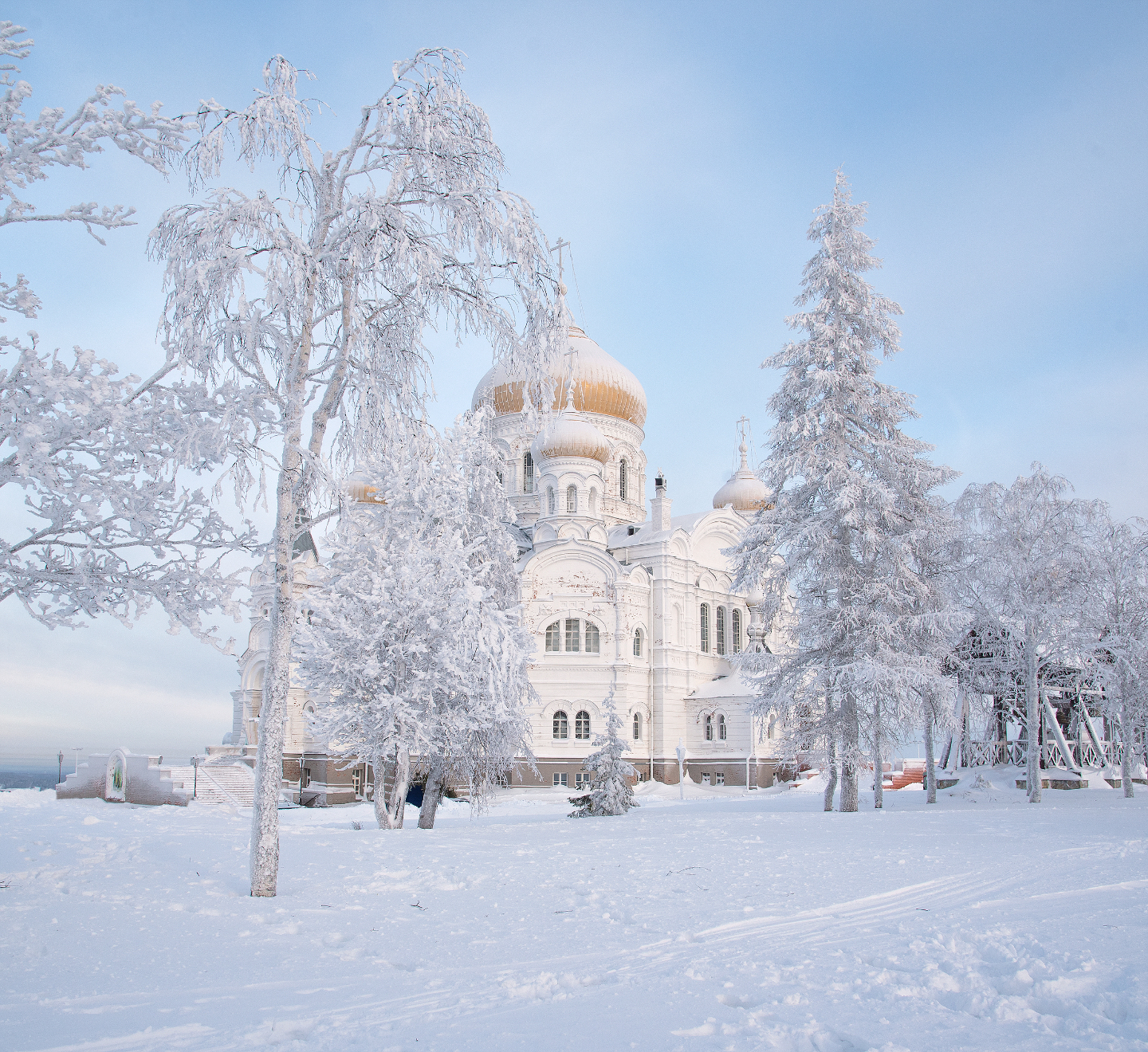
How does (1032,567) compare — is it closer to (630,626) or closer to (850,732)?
(850,732)

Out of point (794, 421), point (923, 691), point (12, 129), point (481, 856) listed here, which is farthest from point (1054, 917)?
point (794, 421)

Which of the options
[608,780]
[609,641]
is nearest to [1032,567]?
[608,780]

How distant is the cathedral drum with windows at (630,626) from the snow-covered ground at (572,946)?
74.9 ft

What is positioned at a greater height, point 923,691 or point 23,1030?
point 923,691

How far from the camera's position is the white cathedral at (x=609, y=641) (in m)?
34.8

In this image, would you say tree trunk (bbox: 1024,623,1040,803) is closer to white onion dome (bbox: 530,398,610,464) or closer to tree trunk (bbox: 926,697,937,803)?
tree trunk (bbox: 926,697,937,803)

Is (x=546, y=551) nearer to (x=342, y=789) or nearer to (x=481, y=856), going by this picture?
(x=342, y=789)

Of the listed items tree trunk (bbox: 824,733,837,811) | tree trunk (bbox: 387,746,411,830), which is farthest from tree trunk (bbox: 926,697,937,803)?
tree trunk (bbox: 387,746,411,830)

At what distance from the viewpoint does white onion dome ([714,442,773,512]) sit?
44750 mm

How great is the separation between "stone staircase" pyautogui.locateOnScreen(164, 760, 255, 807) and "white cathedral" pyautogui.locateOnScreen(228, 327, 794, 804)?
166 inches

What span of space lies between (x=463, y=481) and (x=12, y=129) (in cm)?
1303

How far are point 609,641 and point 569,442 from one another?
8.23 metres

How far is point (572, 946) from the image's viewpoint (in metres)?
6.46

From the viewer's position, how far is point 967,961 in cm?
564
